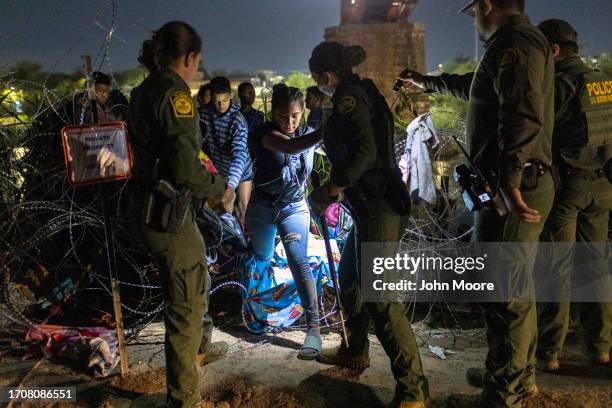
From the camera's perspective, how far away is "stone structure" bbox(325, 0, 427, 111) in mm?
26953

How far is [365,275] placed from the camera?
117 inches

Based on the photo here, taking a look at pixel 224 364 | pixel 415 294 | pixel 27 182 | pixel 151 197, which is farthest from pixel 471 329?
pixel 27 182

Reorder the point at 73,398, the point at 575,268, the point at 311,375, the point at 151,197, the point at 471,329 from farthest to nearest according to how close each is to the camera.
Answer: the point at 471,329 → the point at 575,268 → the point at 311,375 → the point at 73,398 → the point at 151,197

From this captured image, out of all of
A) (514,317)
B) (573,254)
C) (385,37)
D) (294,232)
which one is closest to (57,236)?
(294,232)

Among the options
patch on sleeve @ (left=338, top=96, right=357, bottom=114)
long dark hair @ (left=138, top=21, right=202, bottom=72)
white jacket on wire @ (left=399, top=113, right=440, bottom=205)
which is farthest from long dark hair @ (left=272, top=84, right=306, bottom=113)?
white jacket on wire @ (left=399, top=113, right=440, bottom=205)

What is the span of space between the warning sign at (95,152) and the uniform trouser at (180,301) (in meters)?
0.67

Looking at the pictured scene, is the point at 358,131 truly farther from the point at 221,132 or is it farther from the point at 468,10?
the point at 221,132

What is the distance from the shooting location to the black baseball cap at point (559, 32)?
3152 mm

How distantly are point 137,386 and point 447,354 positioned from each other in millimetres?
2132

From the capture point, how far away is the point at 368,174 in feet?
9.17

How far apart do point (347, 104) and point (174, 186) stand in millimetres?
1033

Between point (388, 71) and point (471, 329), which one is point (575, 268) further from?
point (388, 71)

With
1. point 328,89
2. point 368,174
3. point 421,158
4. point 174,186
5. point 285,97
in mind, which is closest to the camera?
point 174,186


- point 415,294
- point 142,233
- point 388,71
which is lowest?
point 415,294
